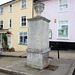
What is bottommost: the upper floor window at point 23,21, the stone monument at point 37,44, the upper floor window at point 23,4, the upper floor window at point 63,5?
the stone monument at point 37,44

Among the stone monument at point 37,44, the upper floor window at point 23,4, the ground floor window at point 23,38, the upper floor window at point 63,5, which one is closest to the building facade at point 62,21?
the upper floor window at point 63,5

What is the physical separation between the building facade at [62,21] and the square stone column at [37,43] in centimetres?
657

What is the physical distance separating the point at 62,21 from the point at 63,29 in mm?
992

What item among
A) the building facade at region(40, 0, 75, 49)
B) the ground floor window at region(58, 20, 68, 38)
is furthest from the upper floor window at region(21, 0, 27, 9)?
the ground floor window at region(58, 20, 68, 38)

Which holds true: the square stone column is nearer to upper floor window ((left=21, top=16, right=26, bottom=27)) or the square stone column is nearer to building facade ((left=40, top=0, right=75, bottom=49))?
building facade ((left=40, top=0, right=75, bottom=49))

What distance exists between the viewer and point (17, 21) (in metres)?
14.5

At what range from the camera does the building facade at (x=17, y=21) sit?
13.5 m

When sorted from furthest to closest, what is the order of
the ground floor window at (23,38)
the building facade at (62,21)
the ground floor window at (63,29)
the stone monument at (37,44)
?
the ground floor window at (23,38)
the ground floor window at (63,29)
the building facade at (62,21)
the stone monument at (37,44)

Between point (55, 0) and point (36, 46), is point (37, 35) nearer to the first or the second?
point (36, 46)

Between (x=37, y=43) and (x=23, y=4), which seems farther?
(x=23, y=4)

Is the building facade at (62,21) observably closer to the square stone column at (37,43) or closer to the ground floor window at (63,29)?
the ground floor window at (63,29)

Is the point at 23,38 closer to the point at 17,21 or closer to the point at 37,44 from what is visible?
the point at 17,21

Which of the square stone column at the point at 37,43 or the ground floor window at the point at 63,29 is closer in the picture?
the square stone column at the point at 37,43

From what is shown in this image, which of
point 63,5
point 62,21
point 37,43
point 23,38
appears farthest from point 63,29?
point 37,43
